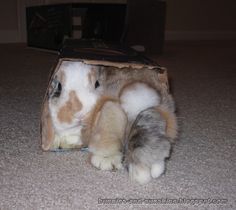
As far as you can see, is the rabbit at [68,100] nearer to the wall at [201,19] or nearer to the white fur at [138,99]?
the white fur at [138,99]

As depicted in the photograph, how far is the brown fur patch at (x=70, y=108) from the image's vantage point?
2.57 ft

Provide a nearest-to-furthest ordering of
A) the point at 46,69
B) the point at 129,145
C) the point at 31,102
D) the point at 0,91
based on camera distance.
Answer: the point at 129,145
the point at 31,102
the point at 0,91
the point at 46,69

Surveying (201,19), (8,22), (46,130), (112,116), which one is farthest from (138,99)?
(201,19)

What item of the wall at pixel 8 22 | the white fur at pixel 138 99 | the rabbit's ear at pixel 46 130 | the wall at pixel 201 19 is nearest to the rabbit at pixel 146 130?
the white fur at pixel 138 99

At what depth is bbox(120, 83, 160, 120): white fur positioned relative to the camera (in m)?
0.74

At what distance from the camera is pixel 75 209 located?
0.60m

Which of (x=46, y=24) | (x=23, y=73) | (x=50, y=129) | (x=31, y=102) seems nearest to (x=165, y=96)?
(x=50, y=129)

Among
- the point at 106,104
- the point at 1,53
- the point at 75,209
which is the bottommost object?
the point at 1,53

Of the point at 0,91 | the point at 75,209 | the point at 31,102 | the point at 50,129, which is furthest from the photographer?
the point at 0,91

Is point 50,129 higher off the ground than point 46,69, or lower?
higher

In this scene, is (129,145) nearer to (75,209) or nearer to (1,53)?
(75,209)

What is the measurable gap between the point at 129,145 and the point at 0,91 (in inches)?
33.9

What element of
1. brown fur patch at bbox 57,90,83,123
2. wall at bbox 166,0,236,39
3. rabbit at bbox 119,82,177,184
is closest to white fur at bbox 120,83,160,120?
rabbit at bbox 119,82,177,184

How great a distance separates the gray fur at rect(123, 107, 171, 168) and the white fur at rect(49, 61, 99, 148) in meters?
0.12
